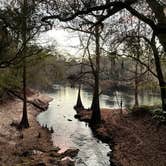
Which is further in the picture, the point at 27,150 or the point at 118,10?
the point at 27,150

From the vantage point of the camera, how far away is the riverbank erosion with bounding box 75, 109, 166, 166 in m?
12.7

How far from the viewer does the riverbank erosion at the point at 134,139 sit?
1267 centimetres

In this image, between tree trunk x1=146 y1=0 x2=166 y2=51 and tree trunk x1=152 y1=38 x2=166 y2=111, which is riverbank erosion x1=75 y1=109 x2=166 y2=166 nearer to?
tree trunk x1=152 y1=38 x2=166 y2=111

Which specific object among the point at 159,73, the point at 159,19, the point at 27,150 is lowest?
the point at 27,150

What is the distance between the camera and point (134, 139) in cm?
1625

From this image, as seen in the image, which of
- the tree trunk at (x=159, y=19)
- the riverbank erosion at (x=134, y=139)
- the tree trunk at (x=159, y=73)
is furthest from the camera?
the tree trunk at (x=159, y=73)

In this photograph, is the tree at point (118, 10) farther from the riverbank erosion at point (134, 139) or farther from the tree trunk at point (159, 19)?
the riverbank erosion at point (134, 139)

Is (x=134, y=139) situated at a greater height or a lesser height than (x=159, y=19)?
lesser

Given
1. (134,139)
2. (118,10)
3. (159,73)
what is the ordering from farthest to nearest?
(159,73), (134,139), (118,10)

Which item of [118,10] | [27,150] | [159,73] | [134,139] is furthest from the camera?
[159,73]

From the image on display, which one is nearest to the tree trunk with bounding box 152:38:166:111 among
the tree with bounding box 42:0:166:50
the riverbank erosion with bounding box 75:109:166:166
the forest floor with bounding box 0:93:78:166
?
the riverbank erosion with bounding box 75:109:166:166

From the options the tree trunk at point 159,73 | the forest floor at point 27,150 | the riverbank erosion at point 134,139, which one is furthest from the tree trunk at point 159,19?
the tree trunk at point 159,73

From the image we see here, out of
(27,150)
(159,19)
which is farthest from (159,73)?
(159,19)

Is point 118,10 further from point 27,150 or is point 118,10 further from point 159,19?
point 27,150
